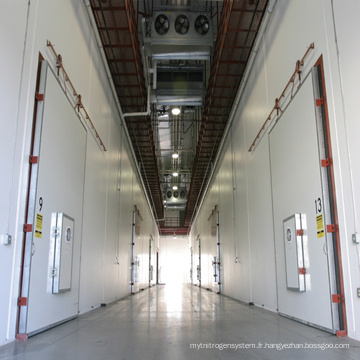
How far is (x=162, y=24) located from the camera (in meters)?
9.31

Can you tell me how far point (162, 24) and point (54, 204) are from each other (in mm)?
6055

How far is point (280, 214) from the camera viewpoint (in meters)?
6.52

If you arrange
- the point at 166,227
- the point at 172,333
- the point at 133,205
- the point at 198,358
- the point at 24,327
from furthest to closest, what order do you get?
the point at 166,227
the point at 133,205
the point at 172,333
the point at 24,327
the point at 198,358

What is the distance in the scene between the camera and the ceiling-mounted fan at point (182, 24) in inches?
365

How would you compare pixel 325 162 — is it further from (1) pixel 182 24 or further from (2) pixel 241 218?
(1) pixel 182 24

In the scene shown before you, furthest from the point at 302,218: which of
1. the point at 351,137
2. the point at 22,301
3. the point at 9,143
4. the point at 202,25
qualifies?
the point at 202,25

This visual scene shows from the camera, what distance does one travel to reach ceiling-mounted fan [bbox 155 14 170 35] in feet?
30.5

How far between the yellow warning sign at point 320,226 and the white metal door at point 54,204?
142 inches

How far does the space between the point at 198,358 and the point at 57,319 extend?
9.55ft

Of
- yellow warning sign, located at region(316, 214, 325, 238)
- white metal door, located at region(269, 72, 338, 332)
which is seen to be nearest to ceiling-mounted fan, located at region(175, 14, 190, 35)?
white metal door, located at region(269, 72, 338, 332)

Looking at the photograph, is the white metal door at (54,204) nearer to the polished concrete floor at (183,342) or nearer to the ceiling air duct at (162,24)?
the polished concrete floor at (183,342)

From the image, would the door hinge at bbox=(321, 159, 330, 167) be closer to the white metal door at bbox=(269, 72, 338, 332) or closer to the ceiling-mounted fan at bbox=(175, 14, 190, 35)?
the white metal door at bbox=(269, 72, 338, 332)

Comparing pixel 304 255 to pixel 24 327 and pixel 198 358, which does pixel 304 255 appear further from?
pixel 24 327

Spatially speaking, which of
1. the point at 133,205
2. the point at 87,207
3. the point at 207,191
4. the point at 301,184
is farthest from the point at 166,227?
the point at 301,184
